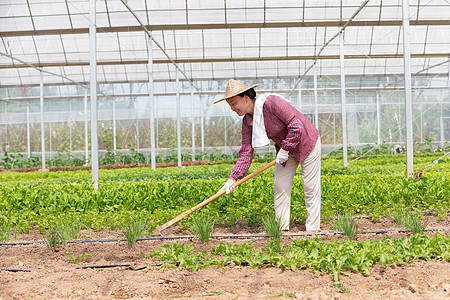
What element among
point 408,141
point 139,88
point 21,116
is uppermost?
point 139,88

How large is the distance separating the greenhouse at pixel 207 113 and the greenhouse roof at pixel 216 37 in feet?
0.18

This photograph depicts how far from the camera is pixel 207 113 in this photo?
22.9 metres

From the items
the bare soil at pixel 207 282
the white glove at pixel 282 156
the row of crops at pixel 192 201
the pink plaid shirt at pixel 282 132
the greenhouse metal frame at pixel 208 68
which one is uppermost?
the greenhouse metal frame at pixel 208 68

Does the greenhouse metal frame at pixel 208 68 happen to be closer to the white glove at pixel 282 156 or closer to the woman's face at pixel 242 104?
the woman's face at pixel 242 104

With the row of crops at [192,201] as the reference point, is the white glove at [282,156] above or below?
above

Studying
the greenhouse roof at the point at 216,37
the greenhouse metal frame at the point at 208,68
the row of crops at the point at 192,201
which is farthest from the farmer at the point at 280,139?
the greenhouse metal frame at the point at 208,68

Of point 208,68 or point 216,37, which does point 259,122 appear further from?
point 208,68

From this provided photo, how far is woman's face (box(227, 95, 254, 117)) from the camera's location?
431 cm

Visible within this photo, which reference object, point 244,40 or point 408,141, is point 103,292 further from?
point 244,40

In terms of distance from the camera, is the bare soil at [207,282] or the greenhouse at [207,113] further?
the greenhouse at [207,113]

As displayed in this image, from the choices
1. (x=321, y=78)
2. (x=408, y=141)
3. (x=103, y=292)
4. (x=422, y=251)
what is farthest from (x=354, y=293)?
(x=321, y=78)

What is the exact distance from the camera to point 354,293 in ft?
8.54

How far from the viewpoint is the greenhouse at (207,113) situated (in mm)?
5199

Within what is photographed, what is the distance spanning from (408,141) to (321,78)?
1452 centimetres
